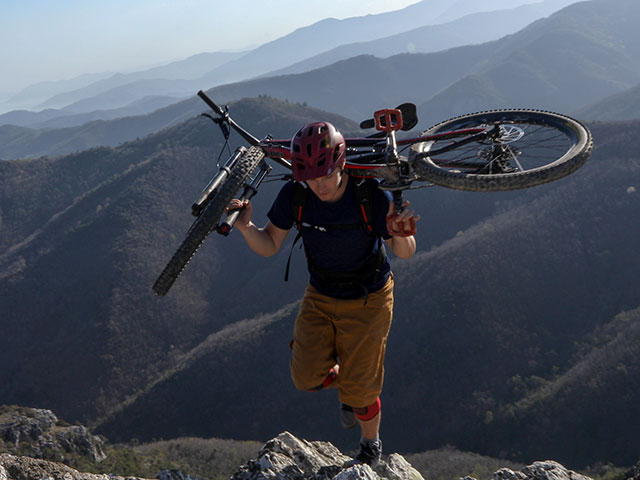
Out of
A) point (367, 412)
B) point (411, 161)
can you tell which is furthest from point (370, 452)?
point (411, 161)

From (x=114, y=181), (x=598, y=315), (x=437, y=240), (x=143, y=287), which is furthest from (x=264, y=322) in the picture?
(x=114, y=181)

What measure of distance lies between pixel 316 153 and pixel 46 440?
63518 mm

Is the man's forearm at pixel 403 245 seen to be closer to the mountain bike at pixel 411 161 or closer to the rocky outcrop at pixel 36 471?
the mountain bike at pixel 411 161

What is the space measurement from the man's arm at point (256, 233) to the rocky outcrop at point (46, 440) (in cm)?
5484

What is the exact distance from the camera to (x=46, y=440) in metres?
55.2

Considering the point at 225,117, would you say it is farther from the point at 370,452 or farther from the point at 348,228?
the point at 370,452

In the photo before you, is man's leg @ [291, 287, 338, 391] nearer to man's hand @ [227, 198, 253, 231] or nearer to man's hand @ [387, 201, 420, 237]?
man's hand @ [227, 198, 253, 231]

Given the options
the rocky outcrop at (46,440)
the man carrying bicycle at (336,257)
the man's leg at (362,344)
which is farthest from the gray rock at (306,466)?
the rocky outcrop at (46,440)

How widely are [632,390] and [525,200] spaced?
5494 centimetres

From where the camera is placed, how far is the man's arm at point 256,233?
633cm

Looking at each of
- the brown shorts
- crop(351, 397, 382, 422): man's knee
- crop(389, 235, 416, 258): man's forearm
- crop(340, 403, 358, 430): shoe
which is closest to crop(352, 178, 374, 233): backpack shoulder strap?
crop(389, 235, 416, 258): man's forearm

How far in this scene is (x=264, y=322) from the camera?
351 feet

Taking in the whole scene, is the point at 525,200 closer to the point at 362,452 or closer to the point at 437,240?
the point at 437,240

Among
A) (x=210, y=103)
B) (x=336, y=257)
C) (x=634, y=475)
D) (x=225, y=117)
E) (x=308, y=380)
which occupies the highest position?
(x=210, y=103)
